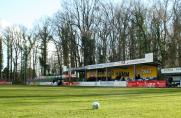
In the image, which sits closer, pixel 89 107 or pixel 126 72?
pixel 89 107

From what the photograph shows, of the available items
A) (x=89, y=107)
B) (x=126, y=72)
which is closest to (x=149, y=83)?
(x=126, y=72)

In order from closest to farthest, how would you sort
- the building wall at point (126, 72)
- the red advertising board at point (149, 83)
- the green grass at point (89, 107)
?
the green grass at point (89, 107) < the red advertising board at point (149, 83) < the building wall at point (126, 72)

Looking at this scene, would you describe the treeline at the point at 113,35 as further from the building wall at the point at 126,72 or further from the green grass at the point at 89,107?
the green grass at the point at 89,107

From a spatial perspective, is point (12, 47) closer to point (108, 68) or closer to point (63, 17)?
point (63, 17)

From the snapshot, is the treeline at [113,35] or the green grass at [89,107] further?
the treeline at [113,35]

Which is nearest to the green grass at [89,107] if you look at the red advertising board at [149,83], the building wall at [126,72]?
the red advertising board at [149,83]

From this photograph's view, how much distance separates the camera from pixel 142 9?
90.1 meters

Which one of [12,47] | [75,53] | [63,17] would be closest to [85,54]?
[75,53]

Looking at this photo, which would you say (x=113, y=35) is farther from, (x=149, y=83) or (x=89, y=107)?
(x=89, y=107)

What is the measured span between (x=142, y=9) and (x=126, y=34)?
784 cm

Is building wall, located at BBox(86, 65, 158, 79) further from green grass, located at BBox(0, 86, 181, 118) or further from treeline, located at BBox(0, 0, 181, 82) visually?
green grass, located at BBox(0, 86, 181, 118)

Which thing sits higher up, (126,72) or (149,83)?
(126,72)

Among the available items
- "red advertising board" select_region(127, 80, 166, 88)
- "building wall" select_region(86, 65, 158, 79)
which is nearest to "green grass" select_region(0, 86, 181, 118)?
"red advertising board" select_region(127, 80, 166, 88)

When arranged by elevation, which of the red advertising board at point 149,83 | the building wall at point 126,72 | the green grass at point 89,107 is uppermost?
the building wall at point 126,72
